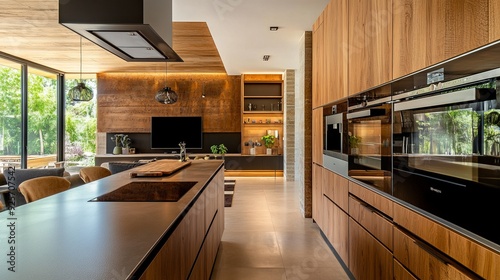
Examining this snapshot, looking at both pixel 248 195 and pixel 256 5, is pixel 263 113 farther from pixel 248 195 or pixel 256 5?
pixel 256 5

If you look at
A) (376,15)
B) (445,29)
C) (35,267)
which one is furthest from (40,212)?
(376,15)

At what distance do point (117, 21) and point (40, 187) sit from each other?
4.65ft

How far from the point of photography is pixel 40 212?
147 centimetres

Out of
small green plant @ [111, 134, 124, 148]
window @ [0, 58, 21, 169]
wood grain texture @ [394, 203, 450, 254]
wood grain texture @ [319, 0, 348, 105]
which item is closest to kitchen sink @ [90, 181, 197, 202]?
wood grain texture @ [394, 203, 450, 254]

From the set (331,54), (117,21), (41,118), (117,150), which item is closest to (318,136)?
(331,54)

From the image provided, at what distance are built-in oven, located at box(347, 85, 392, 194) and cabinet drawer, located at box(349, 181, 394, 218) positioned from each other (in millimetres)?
60

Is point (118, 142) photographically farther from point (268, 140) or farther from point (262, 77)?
point (262, 77)

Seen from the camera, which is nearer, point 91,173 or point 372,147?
point 372,147

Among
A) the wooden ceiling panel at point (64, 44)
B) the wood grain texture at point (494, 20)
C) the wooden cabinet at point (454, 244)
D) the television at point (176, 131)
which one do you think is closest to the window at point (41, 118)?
the wooden ceiling panel at point (64, 44)

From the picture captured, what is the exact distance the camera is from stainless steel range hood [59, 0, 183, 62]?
201 cm

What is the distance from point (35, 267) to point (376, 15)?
235 centimetres

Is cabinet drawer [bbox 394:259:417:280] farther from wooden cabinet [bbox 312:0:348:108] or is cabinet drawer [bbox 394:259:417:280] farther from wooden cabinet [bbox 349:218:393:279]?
wooden cabinet [bbox 312:0:348:108]

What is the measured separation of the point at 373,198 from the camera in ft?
7.16

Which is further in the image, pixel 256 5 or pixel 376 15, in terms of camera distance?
pixel 256 5
